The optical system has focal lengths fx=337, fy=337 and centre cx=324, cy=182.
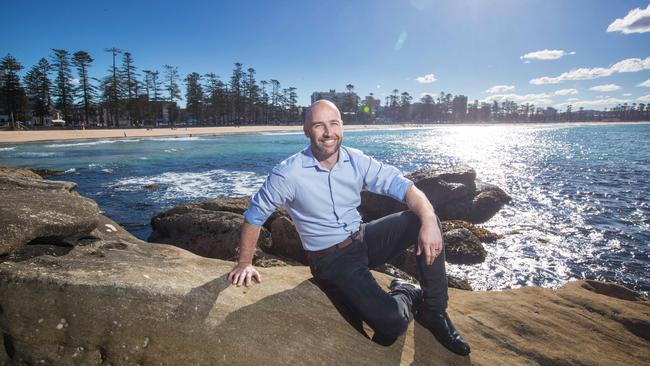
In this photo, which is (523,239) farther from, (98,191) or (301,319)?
(98,191)

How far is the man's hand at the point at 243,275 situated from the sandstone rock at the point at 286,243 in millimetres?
4148

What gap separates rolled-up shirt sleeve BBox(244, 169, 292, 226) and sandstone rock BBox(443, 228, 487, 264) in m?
6.80

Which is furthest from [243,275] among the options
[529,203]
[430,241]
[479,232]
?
[529,203]

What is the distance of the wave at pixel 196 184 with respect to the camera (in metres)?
15.4


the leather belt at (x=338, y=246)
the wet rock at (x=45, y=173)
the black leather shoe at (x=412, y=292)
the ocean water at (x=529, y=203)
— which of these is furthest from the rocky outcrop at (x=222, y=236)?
Result: the wet rock at (x=45, y=173)

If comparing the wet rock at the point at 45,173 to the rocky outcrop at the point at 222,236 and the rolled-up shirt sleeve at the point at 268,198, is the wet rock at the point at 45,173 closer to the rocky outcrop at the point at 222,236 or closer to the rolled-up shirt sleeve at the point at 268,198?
the rocky outcrop at the point at 222,236

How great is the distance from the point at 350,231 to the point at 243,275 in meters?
1.04

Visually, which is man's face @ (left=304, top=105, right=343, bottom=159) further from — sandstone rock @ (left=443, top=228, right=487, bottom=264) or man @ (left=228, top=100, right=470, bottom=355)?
sandstone rock @ (left=443, top=228, right=487, bottom=264)

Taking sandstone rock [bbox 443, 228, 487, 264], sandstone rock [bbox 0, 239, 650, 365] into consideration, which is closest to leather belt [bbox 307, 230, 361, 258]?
sandstone rock [bbox 0, 239, 650, 365]

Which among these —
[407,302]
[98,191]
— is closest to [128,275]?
[407,302]

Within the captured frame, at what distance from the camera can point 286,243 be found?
735cm

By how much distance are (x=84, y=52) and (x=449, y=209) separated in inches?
3032

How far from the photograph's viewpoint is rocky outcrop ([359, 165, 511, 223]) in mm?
12172

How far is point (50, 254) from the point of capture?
9.81ft
